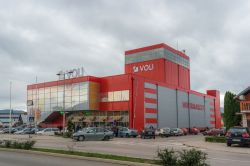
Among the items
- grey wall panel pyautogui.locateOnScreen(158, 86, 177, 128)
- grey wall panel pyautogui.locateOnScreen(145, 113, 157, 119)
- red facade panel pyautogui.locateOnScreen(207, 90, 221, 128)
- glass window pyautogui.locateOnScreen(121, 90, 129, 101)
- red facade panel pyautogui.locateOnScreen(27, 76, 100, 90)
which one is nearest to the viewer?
glass window pyautogui.locateOnScreen(121, 90, 129, 101)

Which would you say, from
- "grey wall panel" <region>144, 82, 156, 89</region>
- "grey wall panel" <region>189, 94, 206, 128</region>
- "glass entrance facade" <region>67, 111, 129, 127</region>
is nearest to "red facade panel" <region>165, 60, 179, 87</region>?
"grey wall panel" <region>189, 94, 206, 128</region>

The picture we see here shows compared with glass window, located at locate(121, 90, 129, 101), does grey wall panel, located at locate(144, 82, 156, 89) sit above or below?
above

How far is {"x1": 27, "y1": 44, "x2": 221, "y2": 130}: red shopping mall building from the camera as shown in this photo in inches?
2346

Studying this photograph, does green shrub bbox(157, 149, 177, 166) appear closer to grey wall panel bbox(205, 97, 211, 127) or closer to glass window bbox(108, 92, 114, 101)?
glass window bbox(108, 92, 114, 101)

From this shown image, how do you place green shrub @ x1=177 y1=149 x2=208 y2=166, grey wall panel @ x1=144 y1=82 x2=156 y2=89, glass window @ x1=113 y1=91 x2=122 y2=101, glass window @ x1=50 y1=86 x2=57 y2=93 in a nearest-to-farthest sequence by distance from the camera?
green shrub @ x1=177 y1=149 x2=208 y2=166 → glass window @ x1=113 y1=91 x2=122 y2=101 → grey wall panel @ x1=144 y1=82 x2=156 y2=89 → glass window @ x1=50 y1=86 x2=57 y2=93

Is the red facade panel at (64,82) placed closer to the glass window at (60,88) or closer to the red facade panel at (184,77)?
the glass window at (60,88)

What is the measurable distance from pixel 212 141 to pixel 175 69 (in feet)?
162

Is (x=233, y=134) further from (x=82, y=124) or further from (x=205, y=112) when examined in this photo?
(x=205, y=112)

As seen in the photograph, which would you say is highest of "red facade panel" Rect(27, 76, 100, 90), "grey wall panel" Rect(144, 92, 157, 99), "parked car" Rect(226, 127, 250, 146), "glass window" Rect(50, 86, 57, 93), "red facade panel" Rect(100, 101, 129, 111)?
"red facade panel" Rect(27, 76, 100, 90)

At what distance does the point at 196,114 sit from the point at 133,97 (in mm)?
29824

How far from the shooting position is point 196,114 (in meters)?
82.6

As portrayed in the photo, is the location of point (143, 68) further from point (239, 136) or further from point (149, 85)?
point (239, 136)

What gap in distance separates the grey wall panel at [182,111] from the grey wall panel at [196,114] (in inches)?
122

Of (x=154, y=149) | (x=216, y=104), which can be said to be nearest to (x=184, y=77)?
(x=216, y=104)
